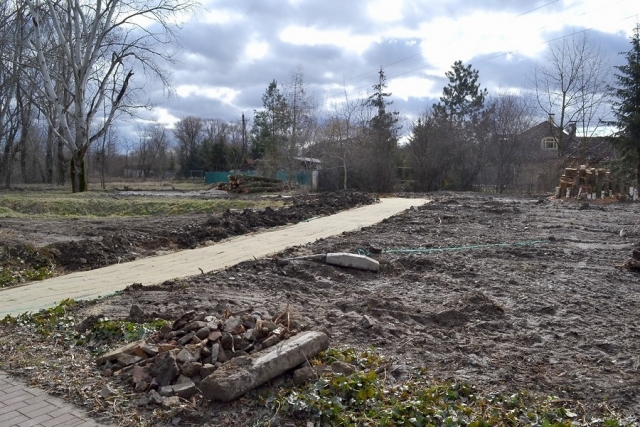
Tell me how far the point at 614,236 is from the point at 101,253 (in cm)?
1027

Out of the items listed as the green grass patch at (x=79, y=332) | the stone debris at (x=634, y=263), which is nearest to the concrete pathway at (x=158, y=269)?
the green grass patch at (x=79, y=332)

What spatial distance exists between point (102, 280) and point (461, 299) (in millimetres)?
4695

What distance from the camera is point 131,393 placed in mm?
3967

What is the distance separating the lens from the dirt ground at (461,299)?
4.28 meters

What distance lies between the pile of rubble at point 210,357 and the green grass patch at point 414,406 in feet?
0.81

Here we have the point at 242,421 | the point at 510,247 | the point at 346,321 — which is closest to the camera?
the point at 242,421

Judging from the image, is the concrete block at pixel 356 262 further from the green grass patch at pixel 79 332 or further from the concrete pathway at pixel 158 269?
the green grass patch at pixel 79 332

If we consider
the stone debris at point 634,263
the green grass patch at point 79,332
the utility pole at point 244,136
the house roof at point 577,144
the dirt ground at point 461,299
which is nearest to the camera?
the dirt ground at point 461,299

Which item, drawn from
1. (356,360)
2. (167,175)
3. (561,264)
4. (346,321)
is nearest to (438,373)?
(356,360)

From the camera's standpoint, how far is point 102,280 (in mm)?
7719

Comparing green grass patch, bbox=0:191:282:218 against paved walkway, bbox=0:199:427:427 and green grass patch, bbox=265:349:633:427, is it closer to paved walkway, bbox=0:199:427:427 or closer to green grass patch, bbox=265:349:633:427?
paved walkway, bbox=0:199:427:427

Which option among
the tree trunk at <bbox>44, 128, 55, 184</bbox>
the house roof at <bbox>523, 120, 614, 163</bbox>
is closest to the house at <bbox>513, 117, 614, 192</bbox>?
the house roof at <bbox>523, 120, 614, 163</bbox>

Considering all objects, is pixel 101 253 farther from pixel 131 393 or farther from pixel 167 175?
pixel 167 175

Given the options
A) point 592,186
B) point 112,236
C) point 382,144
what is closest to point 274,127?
point 382,144
